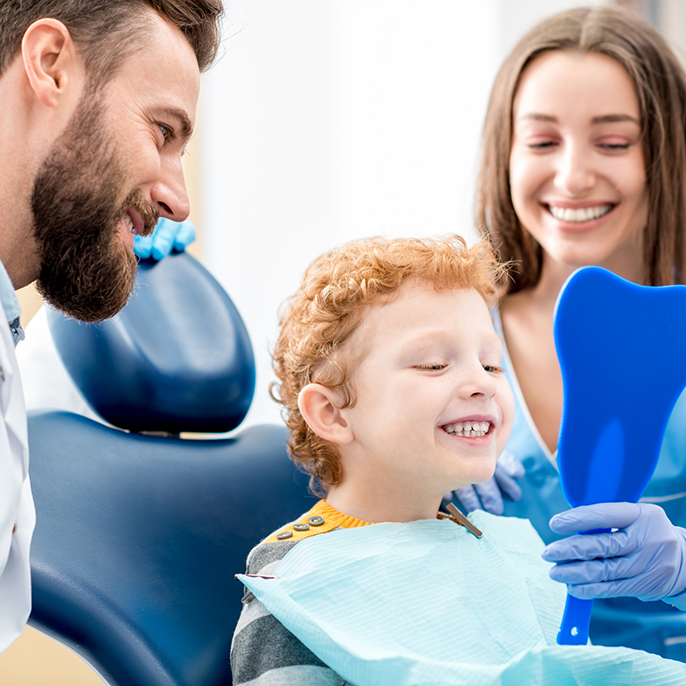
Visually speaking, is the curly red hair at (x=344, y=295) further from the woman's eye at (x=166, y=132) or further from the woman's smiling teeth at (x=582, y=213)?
the woman's smiling teeth at (x=582, y=213)

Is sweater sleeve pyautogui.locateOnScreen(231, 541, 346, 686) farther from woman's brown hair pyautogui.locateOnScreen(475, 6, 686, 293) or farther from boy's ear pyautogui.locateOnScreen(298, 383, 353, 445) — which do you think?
woman's brown hair pyautogui.locateOnScreen(475, 6, 686, 293)

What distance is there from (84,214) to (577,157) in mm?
932

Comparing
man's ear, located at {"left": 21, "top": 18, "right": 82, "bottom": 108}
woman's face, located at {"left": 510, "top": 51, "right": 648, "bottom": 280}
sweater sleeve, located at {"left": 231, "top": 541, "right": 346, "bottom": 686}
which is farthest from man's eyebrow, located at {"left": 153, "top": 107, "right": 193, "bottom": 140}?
woman's face, located at {"left": 510, "top": 51, "right": 648, "bottom": 280}

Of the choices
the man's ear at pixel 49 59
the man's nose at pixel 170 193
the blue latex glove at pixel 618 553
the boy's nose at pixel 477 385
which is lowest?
the blue latex glove at pixel 618 553

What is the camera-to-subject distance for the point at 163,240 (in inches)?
53.0

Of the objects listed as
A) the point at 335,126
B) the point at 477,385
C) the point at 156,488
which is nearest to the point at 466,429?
the point at 477,385

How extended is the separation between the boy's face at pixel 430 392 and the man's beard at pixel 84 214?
1.12 feet

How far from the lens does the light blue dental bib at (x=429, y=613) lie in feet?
2.60

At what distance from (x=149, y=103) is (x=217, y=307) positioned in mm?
416

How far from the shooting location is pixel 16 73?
97 centimetres

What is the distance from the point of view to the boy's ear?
1022 millimetres

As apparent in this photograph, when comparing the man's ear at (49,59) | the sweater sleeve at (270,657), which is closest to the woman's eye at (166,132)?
the man's ear at (49,59)

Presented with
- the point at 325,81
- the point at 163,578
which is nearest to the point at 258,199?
the point at 325,81

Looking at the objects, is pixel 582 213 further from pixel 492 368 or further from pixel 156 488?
pixel 156 488
